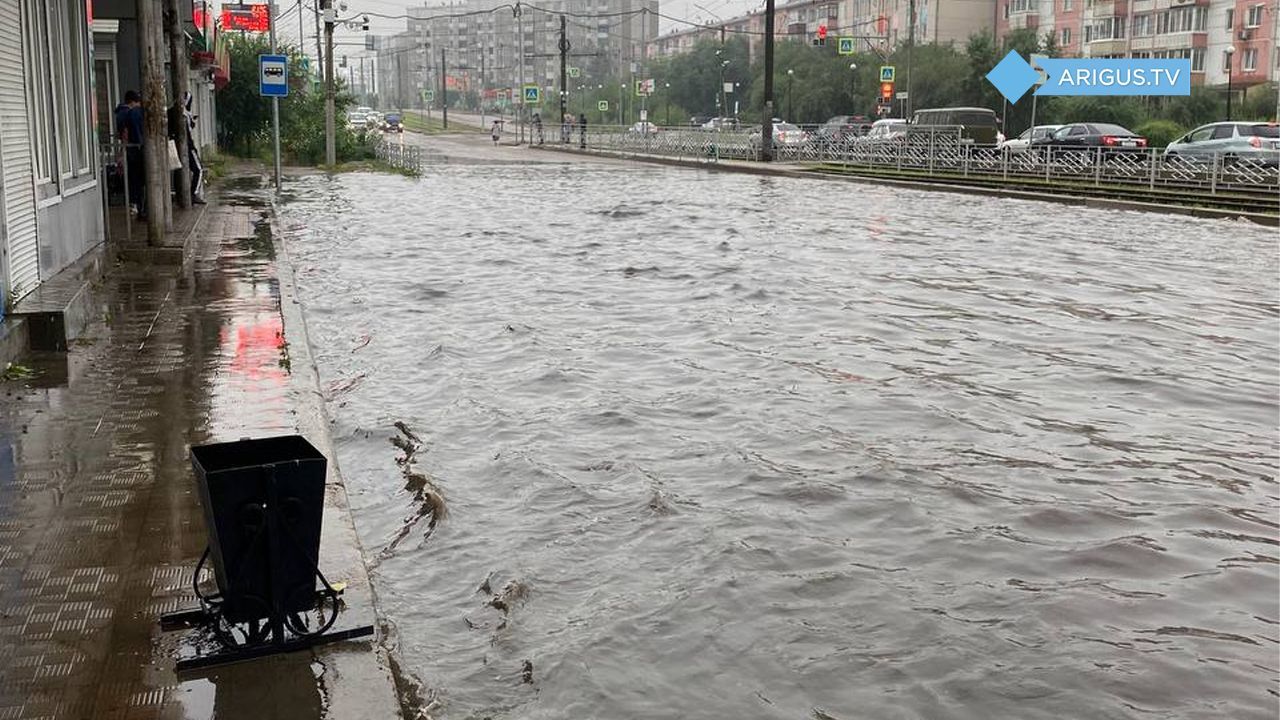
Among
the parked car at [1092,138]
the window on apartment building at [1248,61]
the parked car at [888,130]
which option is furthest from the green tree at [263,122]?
the window on apartment building at [1248,61]

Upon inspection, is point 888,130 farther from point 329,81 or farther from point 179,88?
point 179,88

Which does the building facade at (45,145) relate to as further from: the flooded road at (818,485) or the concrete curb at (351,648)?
the concrete curb at (351,648)

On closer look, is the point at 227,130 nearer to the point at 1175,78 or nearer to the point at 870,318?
the point at 870,318

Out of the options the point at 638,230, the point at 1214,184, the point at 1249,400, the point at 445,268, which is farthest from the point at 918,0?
the point at 1249,400

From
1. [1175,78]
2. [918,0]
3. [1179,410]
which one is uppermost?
[918,0]

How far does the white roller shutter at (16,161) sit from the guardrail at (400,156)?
3247 centimetres

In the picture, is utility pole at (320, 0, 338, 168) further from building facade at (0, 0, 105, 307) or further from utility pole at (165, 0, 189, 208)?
building facade at (0, 0, 105, 307)

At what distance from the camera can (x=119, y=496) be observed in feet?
22.6

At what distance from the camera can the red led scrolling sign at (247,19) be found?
78750mm

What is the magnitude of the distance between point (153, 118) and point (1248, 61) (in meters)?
76.1

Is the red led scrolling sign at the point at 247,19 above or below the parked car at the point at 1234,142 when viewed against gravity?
above

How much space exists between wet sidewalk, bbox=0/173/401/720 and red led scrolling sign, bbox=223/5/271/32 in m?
70.6

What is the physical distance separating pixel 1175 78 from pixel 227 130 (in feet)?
162

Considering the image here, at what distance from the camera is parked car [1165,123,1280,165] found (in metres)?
36.1
